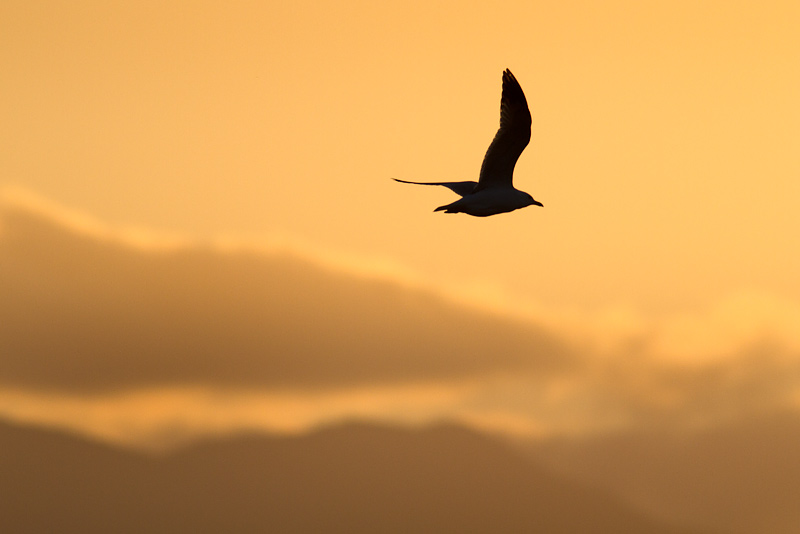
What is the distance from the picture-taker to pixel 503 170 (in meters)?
48.3

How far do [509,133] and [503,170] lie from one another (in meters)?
1.56

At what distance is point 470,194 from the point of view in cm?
4806

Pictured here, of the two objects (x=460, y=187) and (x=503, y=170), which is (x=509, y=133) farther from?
(x=460, y=187)

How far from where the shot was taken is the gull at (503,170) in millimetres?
47094

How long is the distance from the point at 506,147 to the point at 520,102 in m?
1.55

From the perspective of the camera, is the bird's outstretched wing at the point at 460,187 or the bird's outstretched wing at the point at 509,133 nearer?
the bird's outstretched wing at the point at 509,133

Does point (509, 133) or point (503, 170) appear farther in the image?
→ point (503, 170)

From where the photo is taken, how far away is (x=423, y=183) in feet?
157

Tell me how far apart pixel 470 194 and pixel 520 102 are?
3.41 metres

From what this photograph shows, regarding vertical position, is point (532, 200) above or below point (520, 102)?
below

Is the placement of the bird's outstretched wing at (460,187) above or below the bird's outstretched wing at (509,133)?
below

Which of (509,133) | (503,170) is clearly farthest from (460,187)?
(509,133)

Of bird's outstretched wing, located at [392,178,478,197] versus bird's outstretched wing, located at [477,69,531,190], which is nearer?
bird's outstretched wing, located at [477,69,531,190]

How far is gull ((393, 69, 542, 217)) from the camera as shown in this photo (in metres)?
47.1
